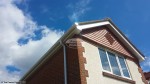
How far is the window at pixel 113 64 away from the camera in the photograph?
10250 millimetres

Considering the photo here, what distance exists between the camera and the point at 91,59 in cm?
956

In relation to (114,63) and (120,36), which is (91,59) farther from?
(120,36)

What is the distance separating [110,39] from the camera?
12.0 m

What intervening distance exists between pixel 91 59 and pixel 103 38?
7.67ft

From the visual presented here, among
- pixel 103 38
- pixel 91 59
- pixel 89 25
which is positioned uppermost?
pixel 89 25

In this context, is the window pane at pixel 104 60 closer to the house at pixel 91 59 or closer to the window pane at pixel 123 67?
the house at pixel 91 59

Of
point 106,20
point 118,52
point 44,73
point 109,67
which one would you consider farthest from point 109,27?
point 44,73

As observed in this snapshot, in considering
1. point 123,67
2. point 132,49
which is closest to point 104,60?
point 123,67

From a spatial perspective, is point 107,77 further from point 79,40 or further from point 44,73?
point 44,73

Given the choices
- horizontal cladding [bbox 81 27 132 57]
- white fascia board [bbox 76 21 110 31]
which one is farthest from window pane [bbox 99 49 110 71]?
white fascia board [bbox 76 21 110 31]

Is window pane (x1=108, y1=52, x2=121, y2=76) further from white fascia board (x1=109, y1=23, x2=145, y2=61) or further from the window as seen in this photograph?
white fascia board (x1=109, y1=23, x2=145, y2=61)

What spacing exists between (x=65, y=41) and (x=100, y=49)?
2.06m

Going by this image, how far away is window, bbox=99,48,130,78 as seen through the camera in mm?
10250

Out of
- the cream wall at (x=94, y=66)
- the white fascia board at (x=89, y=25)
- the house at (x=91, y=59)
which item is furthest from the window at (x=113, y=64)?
the white fascia board at (x=89, y=25)
